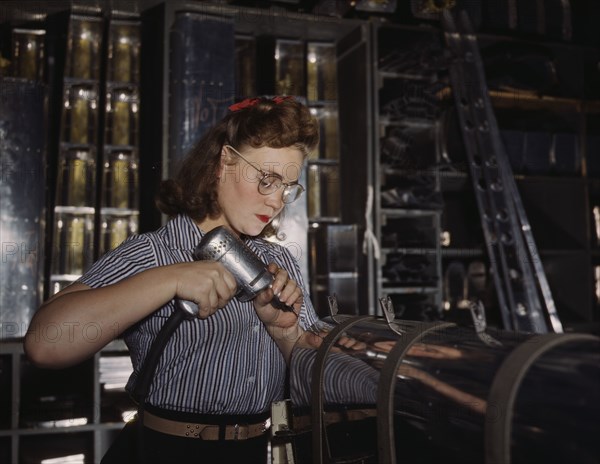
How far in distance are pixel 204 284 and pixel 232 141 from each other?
19.6 inches

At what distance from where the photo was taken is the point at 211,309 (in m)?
1.13

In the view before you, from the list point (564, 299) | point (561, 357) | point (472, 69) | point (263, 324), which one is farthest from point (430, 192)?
point (561, 357)

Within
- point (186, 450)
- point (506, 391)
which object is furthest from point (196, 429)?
point (506, 391)

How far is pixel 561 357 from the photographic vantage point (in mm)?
670

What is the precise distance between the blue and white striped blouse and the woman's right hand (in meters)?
0.21

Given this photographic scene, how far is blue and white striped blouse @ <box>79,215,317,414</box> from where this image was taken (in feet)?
4.32

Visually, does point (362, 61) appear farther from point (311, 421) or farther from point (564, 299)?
point (311, 421)

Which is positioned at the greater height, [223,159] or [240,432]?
[223,159]

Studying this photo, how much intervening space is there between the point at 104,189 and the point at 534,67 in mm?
2623

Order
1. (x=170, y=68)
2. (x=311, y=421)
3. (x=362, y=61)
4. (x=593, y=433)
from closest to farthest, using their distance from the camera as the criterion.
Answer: (x=593, y=433) < (x=311, y=421) < (x=170, y=68) < (x=362, y=61)

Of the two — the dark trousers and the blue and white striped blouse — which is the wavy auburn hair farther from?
the dark trousers

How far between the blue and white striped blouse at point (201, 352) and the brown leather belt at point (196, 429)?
0.10 feet

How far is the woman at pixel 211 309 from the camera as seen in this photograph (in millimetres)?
1103

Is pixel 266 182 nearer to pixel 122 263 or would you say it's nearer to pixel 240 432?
pixel 122 263
